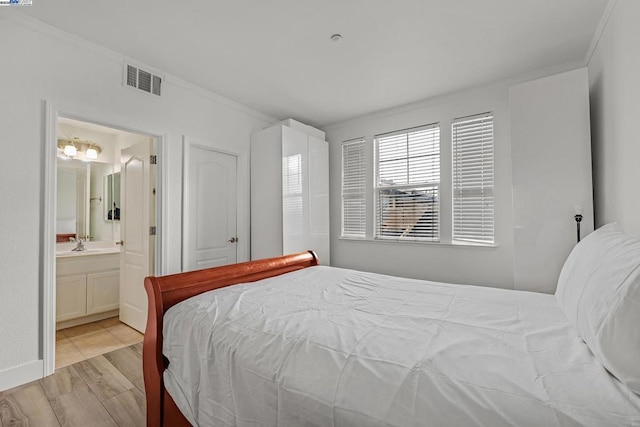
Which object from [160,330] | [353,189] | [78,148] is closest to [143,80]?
[78,148]

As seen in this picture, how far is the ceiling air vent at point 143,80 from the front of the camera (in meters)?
2.75

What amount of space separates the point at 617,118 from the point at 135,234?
444 cm

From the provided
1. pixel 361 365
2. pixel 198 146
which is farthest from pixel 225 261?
pixel 361 365

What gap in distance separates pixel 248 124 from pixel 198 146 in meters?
0.81

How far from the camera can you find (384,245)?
3.97 metres

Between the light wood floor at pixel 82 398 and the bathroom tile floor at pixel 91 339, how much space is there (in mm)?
249

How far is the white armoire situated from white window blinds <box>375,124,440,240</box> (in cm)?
91

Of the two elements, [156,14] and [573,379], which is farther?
[156,14]

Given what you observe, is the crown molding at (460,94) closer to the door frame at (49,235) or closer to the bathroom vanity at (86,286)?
the door frame at (49,235)

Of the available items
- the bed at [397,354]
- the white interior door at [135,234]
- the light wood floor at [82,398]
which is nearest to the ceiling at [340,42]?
the white interior door at [135,234]

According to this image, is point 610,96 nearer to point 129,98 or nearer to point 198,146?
point 198,146

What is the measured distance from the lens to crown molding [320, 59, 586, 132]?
281 cm

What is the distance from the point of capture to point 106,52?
2584 mm

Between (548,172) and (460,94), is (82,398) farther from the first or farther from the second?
(460,94)
